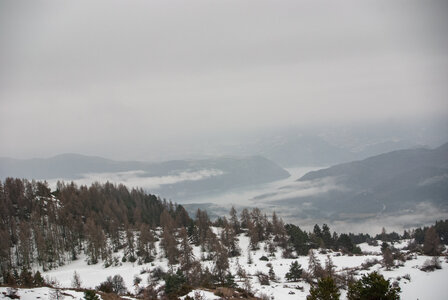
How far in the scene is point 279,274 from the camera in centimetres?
6706

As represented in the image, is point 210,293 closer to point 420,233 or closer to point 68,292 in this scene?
point 68,292

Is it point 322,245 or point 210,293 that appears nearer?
point 210,293

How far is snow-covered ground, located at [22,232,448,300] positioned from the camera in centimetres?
4894

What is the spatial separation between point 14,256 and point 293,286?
85.3 meters

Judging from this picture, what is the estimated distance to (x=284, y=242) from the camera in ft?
310

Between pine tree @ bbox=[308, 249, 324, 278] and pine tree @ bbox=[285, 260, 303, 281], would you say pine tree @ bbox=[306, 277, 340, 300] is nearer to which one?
pine tree @ bbox=[308, 249, 324, 278]

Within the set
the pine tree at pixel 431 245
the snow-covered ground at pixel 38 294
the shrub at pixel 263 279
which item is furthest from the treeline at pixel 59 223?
the pine tree at pixel 431 245

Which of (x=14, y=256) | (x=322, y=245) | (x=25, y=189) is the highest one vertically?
(x=25, y=189)

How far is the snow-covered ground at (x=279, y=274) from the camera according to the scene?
48.9 meters

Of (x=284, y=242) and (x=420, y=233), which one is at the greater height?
(x=284, y=242)

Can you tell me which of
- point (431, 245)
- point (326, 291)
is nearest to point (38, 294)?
point (326, 291)

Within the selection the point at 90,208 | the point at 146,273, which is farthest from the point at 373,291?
the point at 90,208

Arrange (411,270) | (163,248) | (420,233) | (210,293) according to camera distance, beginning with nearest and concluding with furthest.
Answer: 1. (210,293)
2. (411,270)
3. (163,248)
4. (420,233)

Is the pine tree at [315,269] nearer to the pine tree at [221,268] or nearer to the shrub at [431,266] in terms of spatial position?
the pine tree at [221,268]
